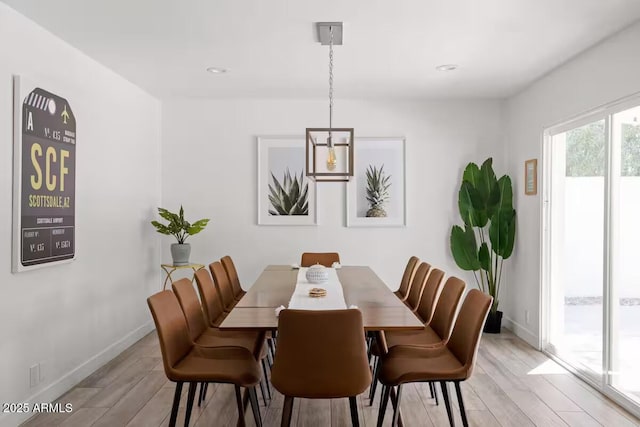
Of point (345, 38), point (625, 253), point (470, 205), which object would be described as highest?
point (345, 38)

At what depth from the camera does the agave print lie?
543 cm

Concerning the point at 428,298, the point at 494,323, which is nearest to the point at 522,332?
the point at 494,323

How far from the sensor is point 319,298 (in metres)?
3.08

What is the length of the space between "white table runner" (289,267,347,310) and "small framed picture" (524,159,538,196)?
227 cm

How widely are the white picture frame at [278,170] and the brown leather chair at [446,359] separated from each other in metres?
2.85

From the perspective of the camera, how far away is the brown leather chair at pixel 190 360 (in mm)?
2398

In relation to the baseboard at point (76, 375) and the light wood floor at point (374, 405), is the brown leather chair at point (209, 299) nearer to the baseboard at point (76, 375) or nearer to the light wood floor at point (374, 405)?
the light wood floor at point (374, 405)

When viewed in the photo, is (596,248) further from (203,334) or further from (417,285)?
(203,334)

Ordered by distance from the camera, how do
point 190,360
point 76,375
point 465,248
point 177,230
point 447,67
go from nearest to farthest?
point 190,360 → point 76,375 → point 447,67 → point 177,230 → point 465,248

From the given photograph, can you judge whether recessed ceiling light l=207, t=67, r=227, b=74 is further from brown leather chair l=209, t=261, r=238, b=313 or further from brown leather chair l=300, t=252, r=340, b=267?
brown leather chair l=300, t=252, r=340, b=267

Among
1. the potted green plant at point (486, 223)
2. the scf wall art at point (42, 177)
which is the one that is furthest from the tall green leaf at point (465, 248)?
the scf wall art at point (42, 177)

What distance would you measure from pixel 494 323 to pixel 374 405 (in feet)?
7.78

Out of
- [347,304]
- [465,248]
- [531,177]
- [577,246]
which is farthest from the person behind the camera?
[465,248]

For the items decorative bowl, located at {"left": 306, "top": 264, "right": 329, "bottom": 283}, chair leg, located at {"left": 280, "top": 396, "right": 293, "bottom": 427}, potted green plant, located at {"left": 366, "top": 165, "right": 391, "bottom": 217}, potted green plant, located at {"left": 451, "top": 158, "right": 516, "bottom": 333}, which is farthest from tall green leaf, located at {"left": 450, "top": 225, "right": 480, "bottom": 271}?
chair leg, located at {"left": 280, "top": 396, "right": 293, "bottom": 427}
